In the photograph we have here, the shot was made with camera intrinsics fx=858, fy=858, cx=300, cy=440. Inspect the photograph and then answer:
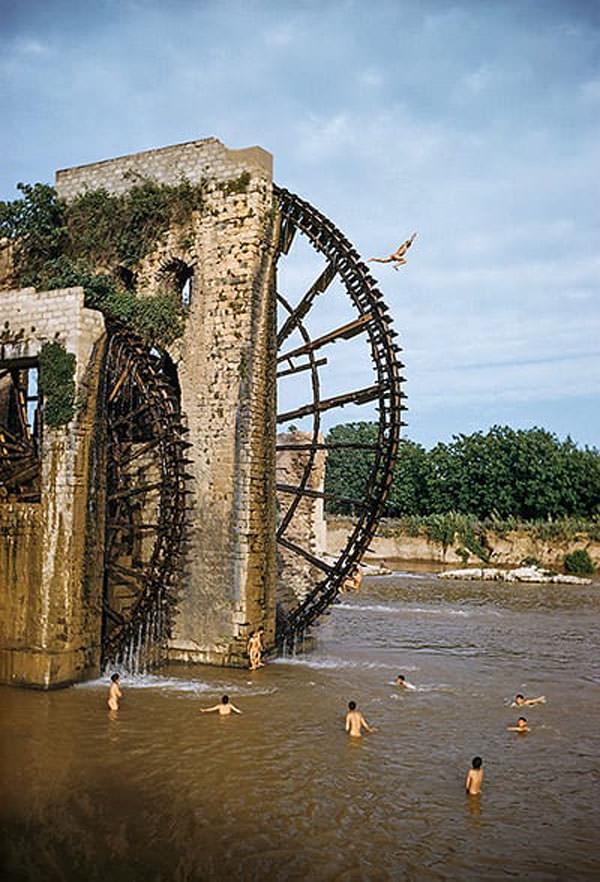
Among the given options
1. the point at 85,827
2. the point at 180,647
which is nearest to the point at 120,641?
the point at 180,647

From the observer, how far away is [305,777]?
841 centimetres

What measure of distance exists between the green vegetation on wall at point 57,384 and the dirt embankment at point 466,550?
24.6 metres

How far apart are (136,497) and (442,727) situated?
6.47 meters

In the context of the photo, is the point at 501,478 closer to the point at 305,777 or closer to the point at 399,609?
the point at 399,609

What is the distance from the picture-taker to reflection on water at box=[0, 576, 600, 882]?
6.48 metres

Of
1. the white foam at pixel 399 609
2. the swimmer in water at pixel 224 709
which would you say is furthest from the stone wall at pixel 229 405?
the white foam at pixel 399 609

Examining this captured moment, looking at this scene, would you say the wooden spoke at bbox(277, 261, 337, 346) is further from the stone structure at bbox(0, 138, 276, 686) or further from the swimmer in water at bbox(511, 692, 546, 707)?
the swimmer in water at bbox(511, 692, 546, 707)

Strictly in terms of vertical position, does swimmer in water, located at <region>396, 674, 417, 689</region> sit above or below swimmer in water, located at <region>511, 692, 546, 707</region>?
above

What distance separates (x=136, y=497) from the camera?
1436cm

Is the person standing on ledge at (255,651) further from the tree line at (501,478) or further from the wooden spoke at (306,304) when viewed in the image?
the tree line at (501,478)

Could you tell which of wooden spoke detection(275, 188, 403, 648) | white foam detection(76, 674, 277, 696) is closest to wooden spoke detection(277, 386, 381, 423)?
wooden spoke detection(275, 188, 403, 648)

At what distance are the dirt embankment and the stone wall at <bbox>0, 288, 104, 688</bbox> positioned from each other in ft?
79.6

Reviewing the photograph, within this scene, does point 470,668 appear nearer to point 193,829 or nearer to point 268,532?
point 268,532

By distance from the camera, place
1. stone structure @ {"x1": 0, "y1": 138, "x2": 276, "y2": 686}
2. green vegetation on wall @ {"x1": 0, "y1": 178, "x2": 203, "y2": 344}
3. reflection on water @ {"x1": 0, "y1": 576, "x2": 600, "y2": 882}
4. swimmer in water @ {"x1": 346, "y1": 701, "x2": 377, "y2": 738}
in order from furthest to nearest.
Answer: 1. green vegetation on wall @ {"x1": 0, "y1": 178, "x2": 203, "y2": 344}
2. stone structure @ {"x1": 0, "y1": 138, "x2": 276, "y2": 686}
3. swimmer in water @ {"x1": 346, "y1": 701, "x2": 377, "y2": 738}
4. reflection on water @ {"x1": 0, "y1": 576, "x2": 600, "y2": 882}
